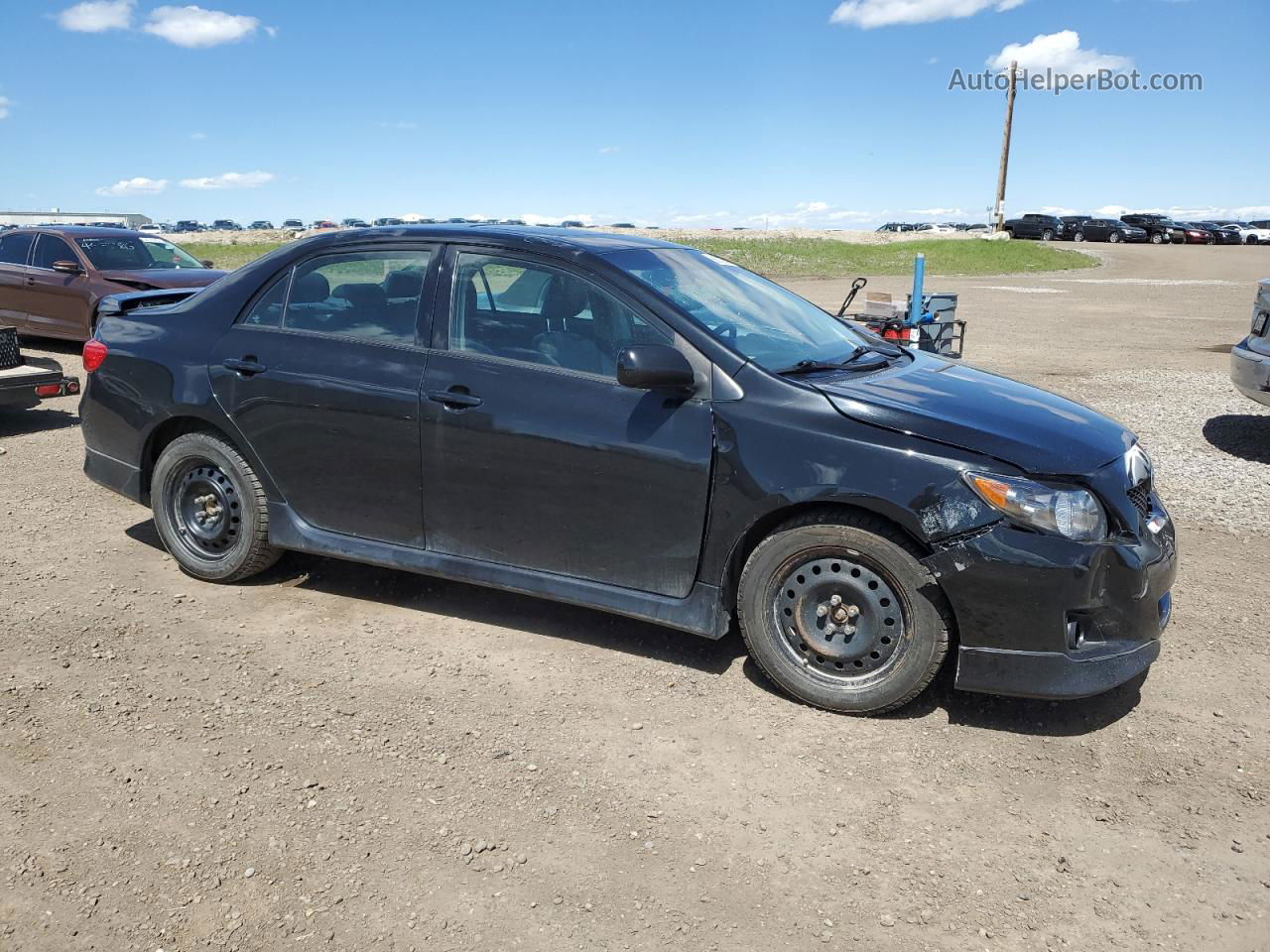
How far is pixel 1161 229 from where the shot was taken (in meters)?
58.8

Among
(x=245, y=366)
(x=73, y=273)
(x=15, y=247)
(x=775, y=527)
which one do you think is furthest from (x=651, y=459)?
(x=15, y=247)

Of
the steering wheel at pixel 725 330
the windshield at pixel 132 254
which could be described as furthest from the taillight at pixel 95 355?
the windshield at pixel 132 254

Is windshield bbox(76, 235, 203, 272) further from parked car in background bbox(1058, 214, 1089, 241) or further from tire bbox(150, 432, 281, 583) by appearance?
parked car in background bbox(1058, 214, 1089, 241)

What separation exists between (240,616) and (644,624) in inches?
72.9

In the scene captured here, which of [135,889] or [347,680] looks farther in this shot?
[347,680]

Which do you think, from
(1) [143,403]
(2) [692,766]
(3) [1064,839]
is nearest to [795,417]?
(2) [692,766]

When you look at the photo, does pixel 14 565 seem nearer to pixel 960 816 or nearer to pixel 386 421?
pixel 386 421

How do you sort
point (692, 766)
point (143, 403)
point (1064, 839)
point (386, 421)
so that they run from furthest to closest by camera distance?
point (143, 403) < point (386, 421) < point (692, 766) < point (1064, 839)

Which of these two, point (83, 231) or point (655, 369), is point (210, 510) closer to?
point (655, 369)

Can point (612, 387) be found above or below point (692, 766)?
above

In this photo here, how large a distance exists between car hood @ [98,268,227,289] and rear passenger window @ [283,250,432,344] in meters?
8.26

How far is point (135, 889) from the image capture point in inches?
114

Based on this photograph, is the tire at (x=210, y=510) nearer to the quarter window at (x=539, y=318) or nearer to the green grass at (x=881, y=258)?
the quarter window at (x=539, y=318)

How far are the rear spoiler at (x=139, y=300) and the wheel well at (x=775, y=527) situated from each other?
10.5 ft
